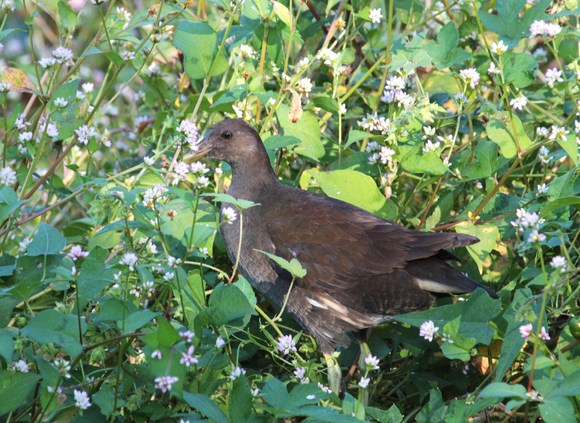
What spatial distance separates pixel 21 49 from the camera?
22.5 ft

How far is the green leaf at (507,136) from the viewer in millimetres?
3408

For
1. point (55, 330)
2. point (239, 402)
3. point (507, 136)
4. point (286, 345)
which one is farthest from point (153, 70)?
point (239, 402)

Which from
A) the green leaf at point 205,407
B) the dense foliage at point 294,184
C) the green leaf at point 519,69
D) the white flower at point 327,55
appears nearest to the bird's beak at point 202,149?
the dense foliage at point 294,184

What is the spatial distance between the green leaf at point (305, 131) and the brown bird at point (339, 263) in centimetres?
19

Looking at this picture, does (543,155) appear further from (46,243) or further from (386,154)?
(46,243)

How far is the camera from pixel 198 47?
363 centimetres

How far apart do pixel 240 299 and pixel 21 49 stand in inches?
188

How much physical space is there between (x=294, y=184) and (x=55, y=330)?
1.83m

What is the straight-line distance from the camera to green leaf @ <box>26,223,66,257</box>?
9.82 feet

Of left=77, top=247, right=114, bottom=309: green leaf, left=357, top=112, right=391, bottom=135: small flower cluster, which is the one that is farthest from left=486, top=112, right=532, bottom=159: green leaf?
left=77, top=247, right=114, bottom=309: green leaf

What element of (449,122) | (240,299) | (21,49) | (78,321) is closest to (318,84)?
(449,122)

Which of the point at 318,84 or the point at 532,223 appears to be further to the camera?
the point at 318,84

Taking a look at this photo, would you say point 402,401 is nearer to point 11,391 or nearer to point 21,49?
point 11,391

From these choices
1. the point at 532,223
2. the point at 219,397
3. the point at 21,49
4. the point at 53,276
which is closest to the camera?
the point at 532,223
